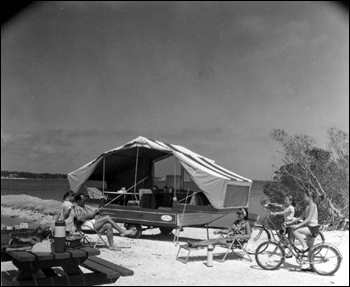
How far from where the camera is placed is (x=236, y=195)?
37.8ft

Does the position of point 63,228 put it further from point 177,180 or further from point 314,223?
point 177,180

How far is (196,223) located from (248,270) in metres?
3.41

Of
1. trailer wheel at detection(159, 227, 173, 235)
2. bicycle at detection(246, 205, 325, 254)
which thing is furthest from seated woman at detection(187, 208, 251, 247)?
trailer wheel at detection(159, 227, 173, 235)

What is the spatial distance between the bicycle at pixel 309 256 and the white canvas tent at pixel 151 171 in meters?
3.28

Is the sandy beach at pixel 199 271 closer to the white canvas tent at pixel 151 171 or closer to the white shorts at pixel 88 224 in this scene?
the white shorts at pixel 88 224

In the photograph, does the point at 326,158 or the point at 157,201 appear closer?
the point at 157,201

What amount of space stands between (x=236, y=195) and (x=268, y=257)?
432 cm

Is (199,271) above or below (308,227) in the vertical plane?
below

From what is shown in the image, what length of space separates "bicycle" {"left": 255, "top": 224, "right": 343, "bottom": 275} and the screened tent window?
3471 mm

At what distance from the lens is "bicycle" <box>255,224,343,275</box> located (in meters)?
6.69

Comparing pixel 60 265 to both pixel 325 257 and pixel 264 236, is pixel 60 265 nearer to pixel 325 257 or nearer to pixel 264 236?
pixel 325 257

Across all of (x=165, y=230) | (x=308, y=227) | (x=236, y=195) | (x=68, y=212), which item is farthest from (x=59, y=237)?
(x=236, y=195)

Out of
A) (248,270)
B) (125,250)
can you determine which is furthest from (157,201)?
(248,270)

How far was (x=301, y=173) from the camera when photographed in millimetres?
17844
